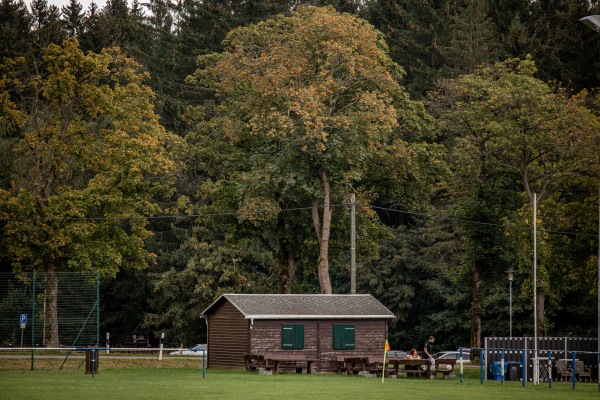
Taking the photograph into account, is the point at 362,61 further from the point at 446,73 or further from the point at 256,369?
the point at 446,73

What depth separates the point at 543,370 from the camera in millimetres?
40250

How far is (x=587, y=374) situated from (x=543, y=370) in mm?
2140

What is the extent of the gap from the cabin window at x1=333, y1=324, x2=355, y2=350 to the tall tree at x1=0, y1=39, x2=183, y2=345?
40.5 ft

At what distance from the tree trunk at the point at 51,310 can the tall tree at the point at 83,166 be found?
527 cm

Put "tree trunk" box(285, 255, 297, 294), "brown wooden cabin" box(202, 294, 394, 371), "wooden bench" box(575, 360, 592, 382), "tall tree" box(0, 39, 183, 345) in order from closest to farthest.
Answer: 1. "wooden bench" box(575, 360, 592, 382)
2. "brown wooden cabin" box(202, 294, 394, 371)
3. "tall tree" box(0, 39, 183, 345)
4. "tree trunk" box(285, 255, 297, 294)

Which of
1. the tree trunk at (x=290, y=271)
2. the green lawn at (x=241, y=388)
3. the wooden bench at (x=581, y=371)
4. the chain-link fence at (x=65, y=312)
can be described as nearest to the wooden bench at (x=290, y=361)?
the green lawn at (x=241, y=388)

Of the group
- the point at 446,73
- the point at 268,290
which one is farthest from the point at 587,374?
the point at 446,73

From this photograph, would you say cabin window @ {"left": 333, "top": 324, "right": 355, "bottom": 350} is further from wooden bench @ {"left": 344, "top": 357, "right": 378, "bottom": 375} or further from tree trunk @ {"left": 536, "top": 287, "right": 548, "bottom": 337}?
tree trunk @ {"left": 536, "top": 287, "right": 548, "bottom": 337}

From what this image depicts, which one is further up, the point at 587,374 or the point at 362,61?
the point at 362,61

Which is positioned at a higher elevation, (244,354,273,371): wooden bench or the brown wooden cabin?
the brown wooden cabin

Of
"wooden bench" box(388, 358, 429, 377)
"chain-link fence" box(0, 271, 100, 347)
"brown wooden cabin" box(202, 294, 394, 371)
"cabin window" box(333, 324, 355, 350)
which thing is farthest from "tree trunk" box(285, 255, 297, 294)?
"wooden bench" box(388, 358, 429, 377)

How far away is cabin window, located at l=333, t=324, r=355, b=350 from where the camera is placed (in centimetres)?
4456

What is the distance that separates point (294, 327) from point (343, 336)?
2.27 metres

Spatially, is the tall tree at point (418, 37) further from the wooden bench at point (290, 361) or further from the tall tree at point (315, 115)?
the wooden bench at point (290, 361)
